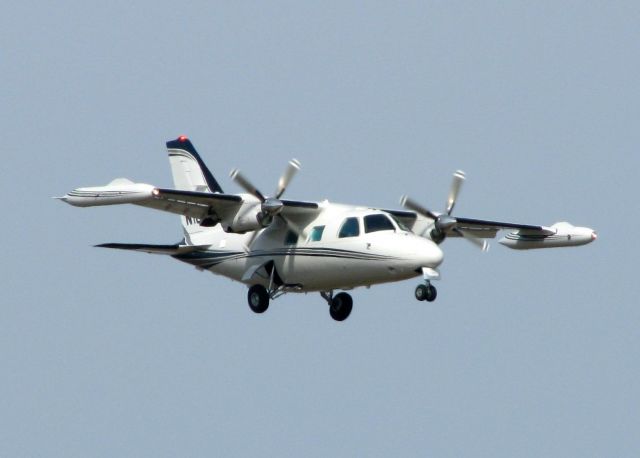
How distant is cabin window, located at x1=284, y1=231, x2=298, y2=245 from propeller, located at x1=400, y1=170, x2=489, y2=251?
3221mm

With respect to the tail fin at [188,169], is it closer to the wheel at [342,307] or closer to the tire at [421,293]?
the wheel at [342,307]

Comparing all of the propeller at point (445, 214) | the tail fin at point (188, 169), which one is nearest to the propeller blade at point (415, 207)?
the propeller at point (445, 214)

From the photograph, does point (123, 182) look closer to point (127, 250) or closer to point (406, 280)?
point (127, 250)

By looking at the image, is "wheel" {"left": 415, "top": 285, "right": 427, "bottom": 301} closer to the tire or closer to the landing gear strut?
the tire

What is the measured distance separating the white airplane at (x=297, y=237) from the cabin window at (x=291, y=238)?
0.09 feet

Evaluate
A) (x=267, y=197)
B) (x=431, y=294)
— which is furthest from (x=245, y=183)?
(x=431, y=294)

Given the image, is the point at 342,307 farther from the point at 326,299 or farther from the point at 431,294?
the point at 431,294

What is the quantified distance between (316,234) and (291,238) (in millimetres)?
1003

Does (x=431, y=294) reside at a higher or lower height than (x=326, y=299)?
higher

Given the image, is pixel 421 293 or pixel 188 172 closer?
pixel 421 293

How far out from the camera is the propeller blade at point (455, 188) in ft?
120

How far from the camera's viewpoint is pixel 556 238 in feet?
137

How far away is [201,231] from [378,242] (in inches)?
303

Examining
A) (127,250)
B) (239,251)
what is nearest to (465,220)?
(239,251)
